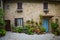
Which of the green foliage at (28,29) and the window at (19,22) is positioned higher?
the window at (19,22)

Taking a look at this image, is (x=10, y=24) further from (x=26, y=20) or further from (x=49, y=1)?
(x=49, y=1)

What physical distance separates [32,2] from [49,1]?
2859mm

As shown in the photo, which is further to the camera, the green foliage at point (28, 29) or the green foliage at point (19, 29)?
the green foliage at point (19, 29)

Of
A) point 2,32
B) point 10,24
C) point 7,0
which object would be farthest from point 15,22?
point 2,32

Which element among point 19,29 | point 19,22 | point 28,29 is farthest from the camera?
point 19,22

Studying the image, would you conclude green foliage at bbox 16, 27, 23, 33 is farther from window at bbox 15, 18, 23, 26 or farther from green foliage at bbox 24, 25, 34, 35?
window at bbox 15, 18, 23, 26

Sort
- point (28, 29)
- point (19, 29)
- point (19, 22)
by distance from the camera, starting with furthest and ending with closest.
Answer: point (19, 22), point (19, 29), point (28, 29)

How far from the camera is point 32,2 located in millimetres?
35594

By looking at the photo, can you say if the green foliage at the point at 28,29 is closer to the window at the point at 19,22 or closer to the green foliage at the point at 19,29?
the green foliage at the point at 19,29

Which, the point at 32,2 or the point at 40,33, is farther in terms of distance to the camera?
the point at 32,2

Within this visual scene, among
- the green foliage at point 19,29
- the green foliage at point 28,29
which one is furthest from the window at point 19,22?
the green foliage at point 19,29

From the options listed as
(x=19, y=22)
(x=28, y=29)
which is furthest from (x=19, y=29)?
(x=19, y=22)

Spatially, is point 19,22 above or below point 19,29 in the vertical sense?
above

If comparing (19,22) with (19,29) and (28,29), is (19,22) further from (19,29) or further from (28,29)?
(28,29)
